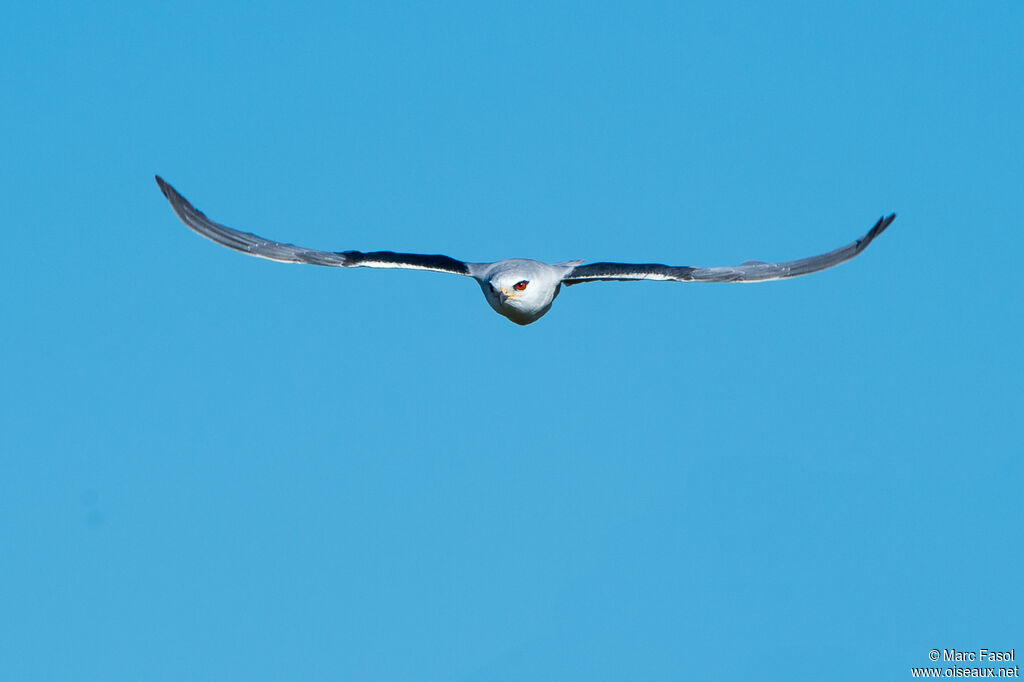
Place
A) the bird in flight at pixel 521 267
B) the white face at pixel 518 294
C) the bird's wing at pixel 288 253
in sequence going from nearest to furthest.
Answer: the white face at pixel 518 294 < the bird in flight at pixel 521 267 < the bird's wing at pixel 288 253

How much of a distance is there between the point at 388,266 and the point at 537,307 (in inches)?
159

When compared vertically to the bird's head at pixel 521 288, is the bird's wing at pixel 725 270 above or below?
above

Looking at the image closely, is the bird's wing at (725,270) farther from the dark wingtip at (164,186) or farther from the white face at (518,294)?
the dark wingtip at (164,186)

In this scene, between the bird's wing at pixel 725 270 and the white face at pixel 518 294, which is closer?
the white face at pixel 518 294

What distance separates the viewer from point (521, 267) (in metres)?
31.3

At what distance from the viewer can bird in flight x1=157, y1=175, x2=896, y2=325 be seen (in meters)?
31.0

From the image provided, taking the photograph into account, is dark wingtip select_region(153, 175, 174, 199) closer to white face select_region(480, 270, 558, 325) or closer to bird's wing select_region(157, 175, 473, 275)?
bird's wing select_region(157, 175, 473, 275)

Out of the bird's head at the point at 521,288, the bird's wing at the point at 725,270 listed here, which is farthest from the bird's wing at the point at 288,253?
the bird's wing at the point at 725,270

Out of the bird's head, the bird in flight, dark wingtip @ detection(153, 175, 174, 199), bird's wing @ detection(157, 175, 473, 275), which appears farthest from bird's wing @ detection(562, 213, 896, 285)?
dark wingtip @ detection(153, 175, 174, 199)

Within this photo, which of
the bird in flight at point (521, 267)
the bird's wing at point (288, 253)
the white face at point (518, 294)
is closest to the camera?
the white face at point (518, 294)

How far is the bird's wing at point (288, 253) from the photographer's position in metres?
32.2

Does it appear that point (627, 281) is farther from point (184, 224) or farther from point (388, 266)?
point (184, 224)

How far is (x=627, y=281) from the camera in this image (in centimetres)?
3175

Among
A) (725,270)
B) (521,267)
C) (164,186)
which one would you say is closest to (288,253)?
(164,186)
